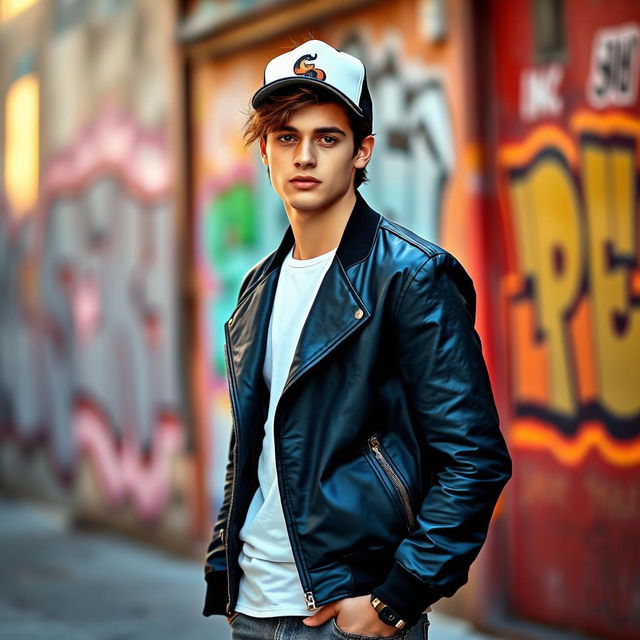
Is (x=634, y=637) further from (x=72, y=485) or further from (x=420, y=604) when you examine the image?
(x=72, y=485)

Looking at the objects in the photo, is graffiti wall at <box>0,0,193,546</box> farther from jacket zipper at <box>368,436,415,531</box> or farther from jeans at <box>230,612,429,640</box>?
jacket zipper at <box>368,436,415,531</box>

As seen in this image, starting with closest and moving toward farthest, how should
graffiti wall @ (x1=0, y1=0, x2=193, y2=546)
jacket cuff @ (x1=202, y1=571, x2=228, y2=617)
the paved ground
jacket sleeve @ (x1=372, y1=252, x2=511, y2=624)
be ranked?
jacket sleeve @ (x1=372, y1=252, x2=511, y2=624) → jacket cuff @ (x1=202, y1=571, x2=228, y2=617) → the paved ground → graffiti wall @ (x1=0, y1=0, x2=193, y2=546)

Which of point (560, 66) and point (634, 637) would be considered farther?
point (560, 66)

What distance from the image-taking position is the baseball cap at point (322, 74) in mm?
2279

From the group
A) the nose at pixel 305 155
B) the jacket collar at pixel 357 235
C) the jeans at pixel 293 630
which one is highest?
the nose at pixel 305 155

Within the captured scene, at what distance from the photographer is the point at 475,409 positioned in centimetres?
216

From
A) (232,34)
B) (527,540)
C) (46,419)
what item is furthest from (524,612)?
(46,419)

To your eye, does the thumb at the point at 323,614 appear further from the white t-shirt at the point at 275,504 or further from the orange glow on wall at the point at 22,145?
the orange glow on wall at the point at 22,145

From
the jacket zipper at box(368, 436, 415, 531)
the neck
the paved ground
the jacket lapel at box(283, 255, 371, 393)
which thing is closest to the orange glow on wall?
the paved ground

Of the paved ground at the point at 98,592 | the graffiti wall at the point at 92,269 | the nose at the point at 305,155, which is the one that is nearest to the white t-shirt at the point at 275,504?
the nose at the point at 305,155

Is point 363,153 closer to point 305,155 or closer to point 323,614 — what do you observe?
point 305,155

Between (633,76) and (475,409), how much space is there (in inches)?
116

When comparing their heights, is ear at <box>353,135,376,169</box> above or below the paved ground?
above

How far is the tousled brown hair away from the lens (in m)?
2.31
